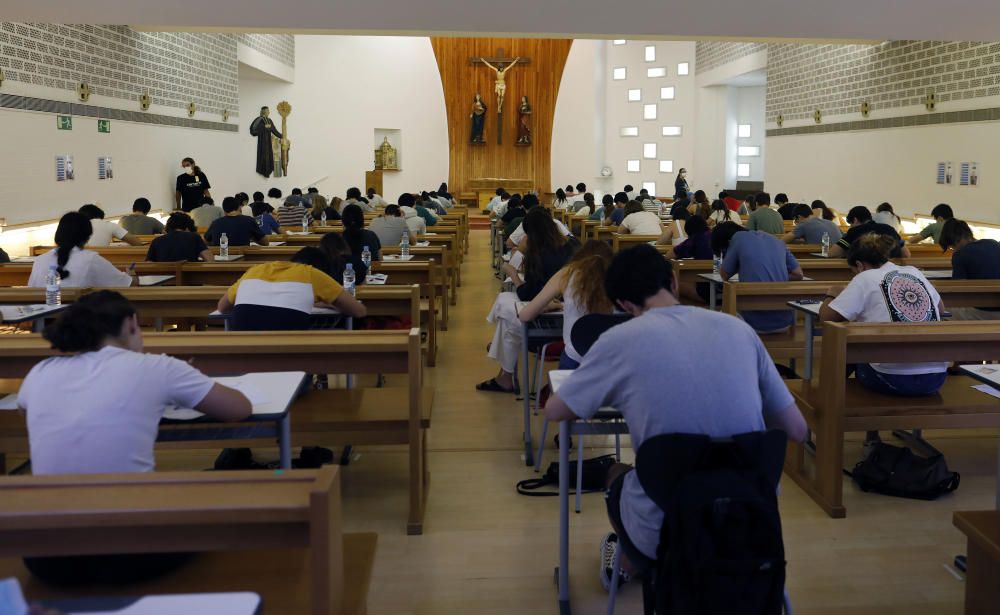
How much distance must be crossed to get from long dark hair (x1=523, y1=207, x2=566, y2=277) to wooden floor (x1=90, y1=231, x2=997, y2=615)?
928 mm

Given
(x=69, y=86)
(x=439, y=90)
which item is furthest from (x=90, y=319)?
(x=439, y=90)

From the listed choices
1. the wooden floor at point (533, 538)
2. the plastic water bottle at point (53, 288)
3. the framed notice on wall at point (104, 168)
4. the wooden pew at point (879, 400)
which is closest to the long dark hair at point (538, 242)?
the wooden floor at point (533, 538)

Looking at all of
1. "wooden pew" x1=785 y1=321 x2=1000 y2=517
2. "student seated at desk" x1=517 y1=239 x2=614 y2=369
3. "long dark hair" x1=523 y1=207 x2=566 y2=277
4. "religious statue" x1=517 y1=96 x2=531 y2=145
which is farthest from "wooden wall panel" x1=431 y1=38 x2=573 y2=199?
"wooden pew" x1=785 y1=321 x2=1000 y2=517

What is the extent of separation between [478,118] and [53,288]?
17514mm

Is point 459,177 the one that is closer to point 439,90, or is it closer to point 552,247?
point 439,90

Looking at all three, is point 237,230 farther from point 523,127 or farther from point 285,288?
point 523,127

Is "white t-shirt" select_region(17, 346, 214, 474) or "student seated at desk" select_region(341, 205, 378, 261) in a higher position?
"student seated at desk" select_region(341, 205, 378, 261)

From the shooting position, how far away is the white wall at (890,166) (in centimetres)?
1159

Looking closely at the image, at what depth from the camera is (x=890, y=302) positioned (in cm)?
405

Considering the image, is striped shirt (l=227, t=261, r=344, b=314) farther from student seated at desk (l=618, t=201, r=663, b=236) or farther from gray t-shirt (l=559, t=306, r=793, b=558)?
student seated at desk (l=618, t=201, r=663, b=236)

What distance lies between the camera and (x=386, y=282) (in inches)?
266

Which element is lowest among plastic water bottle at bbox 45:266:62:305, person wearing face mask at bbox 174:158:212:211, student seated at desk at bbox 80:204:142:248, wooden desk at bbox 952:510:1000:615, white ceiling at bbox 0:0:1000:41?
wooden desk at bbox 952:510:1000:615

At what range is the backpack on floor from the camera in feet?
13.1

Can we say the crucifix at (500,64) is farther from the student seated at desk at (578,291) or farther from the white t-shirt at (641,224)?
the student seated at desk at (578,291)
